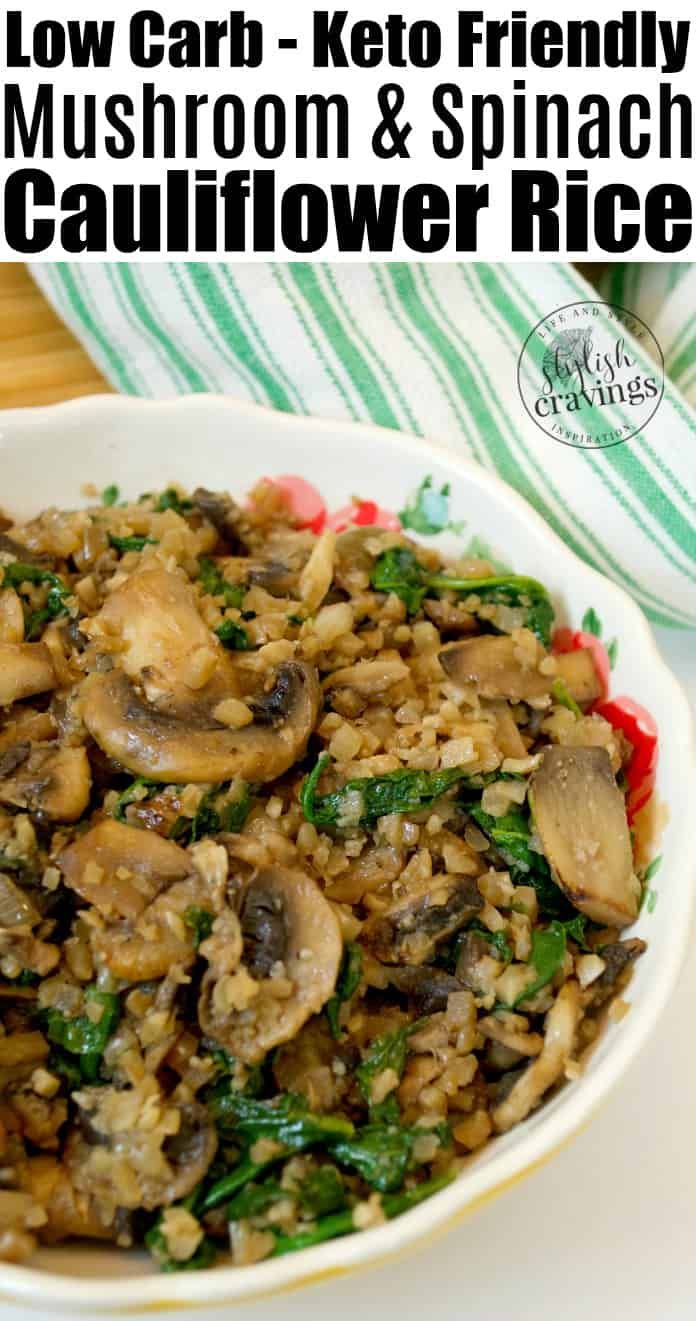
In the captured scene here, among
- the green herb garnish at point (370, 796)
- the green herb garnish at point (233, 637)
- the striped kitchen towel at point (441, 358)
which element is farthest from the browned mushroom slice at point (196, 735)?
the striped kitchen towel at point (441, 358)

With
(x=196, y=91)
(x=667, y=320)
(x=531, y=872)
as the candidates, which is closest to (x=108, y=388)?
(x=196, y=91)

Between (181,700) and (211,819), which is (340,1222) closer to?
(211,819)

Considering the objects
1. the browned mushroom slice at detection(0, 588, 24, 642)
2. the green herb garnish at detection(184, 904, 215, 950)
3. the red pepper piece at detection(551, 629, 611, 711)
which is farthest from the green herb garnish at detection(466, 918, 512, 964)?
the browned mushroom slice at detection(0, 588, 24, 642)

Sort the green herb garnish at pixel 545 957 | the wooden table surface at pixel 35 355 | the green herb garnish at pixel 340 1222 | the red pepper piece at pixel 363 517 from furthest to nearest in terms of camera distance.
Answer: the wooden table surface at pixel 35 355, the red pepper piece at pixel 363 517, the green herb garnish at pixel 545 957, the green herb garnish at pixel 340 1222

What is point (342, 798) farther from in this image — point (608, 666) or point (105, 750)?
point (608, 666)

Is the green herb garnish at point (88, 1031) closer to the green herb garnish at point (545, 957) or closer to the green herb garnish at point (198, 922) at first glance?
the green herb garnish at point (198, 922)

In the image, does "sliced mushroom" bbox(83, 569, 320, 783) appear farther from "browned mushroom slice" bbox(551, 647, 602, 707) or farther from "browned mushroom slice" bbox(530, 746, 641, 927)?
"browned mushroom slice" bbox(551, 647, 602, 707)

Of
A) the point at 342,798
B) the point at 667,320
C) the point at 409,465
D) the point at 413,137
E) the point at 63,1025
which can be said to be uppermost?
the point at 413,137
